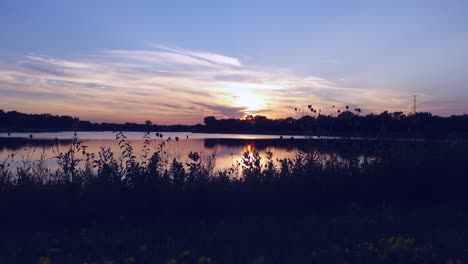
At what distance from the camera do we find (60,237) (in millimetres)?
7891

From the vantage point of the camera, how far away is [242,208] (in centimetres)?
992

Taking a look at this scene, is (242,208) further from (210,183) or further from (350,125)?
(350,125)

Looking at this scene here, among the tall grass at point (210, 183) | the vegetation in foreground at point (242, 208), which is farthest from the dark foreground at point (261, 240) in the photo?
the tall grass at point (210, 183)

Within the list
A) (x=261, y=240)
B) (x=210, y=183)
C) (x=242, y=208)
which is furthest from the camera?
(x=210, y=183)

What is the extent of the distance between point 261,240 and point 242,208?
2416 mm

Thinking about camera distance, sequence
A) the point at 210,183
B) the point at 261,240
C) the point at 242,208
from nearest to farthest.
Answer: the point at 261,240 → the point at 242,208 → the point at 210,183

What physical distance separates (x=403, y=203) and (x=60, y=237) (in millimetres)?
7492

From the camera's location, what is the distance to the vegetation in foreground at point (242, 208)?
6781 millimetres

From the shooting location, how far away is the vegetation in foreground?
6781 millimetres

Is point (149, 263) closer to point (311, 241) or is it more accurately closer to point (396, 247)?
point (311, 241)

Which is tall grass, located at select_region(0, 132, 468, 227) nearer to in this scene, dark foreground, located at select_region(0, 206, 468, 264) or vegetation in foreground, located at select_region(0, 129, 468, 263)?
vegetation in foreground, located at select_region(0, 129, 468, 263)

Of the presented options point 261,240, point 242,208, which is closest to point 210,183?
point 242,208

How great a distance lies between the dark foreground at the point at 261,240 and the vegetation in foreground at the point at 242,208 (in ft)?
0.07

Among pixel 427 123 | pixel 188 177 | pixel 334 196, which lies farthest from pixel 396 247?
pixel 427 123
